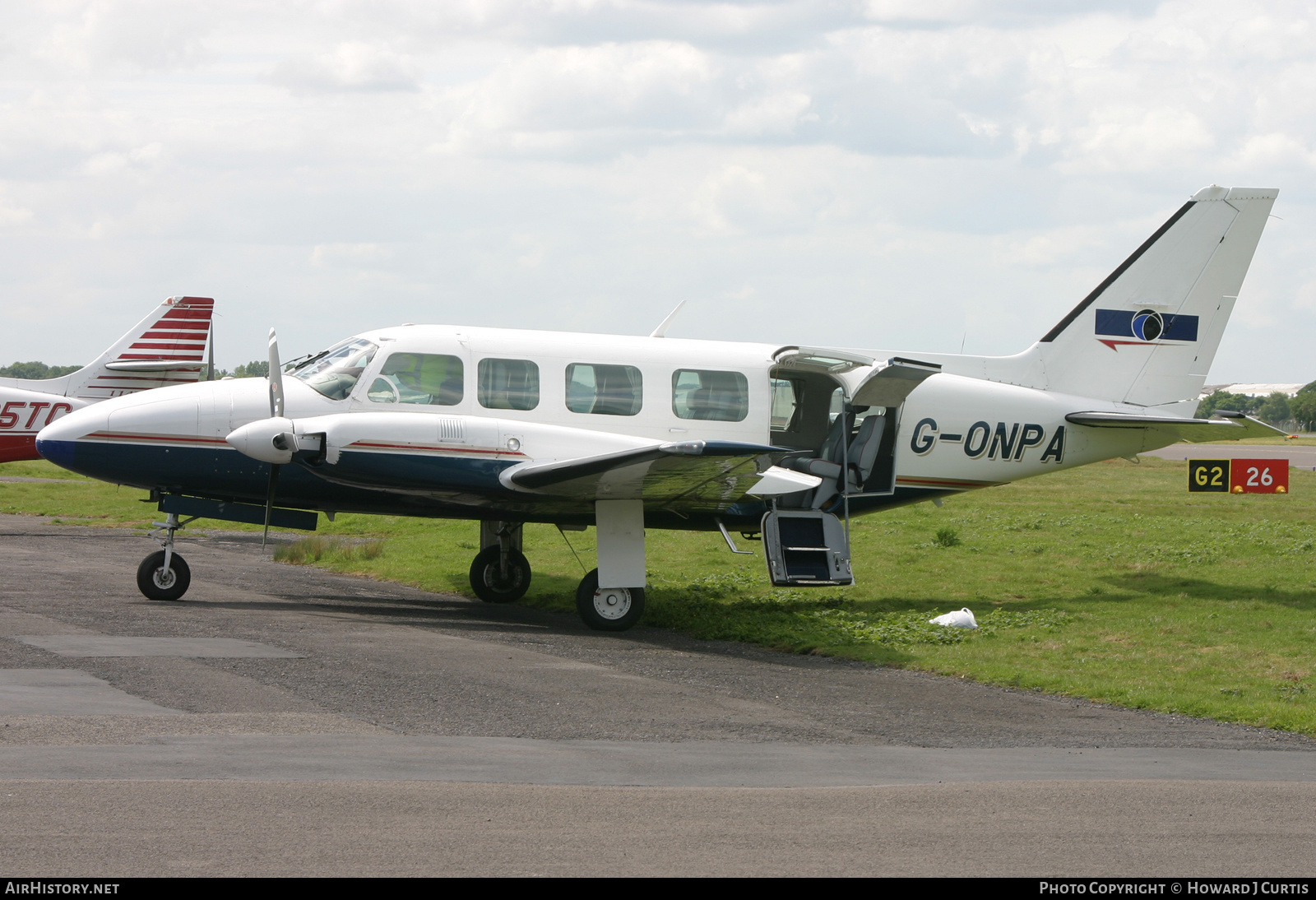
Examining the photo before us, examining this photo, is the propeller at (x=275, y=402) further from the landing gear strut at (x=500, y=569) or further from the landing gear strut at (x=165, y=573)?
the landing gear strut at (x=500, y=569)

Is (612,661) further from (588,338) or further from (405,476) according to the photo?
(588,338)

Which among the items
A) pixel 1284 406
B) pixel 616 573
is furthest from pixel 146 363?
pixel 1284 406

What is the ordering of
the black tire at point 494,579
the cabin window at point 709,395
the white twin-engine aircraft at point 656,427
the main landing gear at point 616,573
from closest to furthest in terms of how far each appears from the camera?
the white twin-engine aircraft at point 656,427 < the main landing gear at point 616,573 < the cabin window at point 709,395 < the black tire at point 494,579

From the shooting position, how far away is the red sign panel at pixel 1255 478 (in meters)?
32.3

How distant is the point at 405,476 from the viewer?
46.6ft

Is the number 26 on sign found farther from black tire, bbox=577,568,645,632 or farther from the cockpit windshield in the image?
the cockpit windshield

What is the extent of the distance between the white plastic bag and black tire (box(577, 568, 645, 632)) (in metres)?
3.61

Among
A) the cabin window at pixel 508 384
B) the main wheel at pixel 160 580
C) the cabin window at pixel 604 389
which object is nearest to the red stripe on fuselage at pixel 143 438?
the main wheel at pixel 160 580

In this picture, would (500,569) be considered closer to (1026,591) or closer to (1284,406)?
(1026,591)

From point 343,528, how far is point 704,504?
13.6m

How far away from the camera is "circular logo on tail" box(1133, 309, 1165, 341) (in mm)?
17625

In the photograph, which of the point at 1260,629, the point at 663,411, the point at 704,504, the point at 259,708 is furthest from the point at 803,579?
the point at 259,708

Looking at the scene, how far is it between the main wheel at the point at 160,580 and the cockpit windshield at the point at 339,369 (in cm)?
275

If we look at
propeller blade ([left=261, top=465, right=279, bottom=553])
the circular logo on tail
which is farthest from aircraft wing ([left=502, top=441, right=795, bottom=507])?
the circular logo on tail
